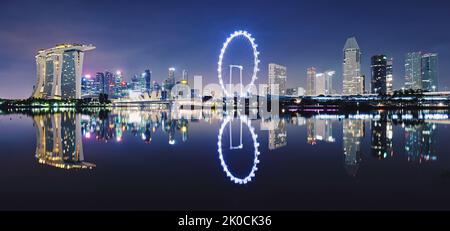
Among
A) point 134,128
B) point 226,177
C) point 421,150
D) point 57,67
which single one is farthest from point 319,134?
point 57,67

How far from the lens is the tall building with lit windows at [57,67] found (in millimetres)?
130500

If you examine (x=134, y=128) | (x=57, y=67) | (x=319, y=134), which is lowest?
(x=319, y=134)

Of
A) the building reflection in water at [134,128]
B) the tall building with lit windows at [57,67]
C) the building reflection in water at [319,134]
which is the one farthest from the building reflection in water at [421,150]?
the tall building with lit windows at [57,67]

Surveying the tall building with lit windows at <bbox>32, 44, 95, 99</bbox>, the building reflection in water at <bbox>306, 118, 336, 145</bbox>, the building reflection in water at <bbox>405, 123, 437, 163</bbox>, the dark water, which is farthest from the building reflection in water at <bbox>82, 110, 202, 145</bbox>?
the tall building with lit windows at <bbox>32, 44, 95, 99</bbox>

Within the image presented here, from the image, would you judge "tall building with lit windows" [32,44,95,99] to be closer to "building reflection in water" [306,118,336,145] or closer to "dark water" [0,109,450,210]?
"building reflection in water" [306,118,336,145]

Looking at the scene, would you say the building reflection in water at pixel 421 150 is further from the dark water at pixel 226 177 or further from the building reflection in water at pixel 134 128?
the building reflection in water at pixel 134 128

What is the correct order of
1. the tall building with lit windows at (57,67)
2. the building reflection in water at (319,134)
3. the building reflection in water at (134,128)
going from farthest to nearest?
the tall building with lit windows at (57,67)
the building reflection in water at (134,128)
the building reflection in water at (319,134)

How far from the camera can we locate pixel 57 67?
13088 centimetres

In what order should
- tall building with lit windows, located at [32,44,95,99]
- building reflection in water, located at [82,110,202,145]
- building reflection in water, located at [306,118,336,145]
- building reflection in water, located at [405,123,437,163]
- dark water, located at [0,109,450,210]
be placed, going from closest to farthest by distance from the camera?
dark water, located at [0,109,450,210]
building reflection in water, located at [405,123,437,163]
building reflection in water, located at [306,118,336,145]
building reflection in water, located at [82,110,202,145]
tall building with lit windows, located at [32,44,95,99]

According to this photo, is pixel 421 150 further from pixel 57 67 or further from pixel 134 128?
pixel 57 67

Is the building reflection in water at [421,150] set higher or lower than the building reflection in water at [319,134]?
lower

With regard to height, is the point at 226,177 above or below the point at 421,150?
below

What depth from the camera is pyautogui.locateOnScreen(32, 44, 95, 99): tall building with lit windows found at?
428ft

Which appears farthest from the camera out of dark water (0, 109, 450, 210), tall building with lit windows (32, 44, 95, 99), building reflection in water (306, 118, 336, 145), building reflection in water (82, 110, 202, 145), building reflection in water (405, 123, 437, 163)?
tall building with lit windows (32, 44, 95, 99)
